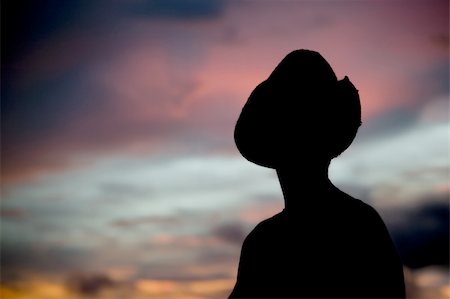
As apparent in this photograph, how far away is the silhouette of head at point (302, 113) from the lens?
13.5 feet

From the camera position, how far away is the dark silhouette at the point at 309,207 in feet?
12.2

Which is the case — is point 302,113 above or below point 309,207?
above

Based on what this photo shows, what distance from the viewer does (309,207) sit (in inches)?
161

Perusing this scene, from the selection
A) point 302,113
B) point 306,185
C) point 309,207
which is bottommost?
point 309,207

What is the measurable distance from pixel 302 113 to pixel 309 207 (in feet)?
2.35

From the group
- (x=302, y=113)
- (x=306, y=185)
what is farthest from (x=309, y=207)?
(x=302, y=113)

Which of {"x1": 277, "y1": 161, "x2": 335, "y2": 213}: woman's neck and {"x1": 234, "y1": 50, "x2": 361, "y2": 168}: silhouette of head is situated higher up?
{"x1": 234, "y1": 50, "x2": 361, "y2": 168}: silhouette of head

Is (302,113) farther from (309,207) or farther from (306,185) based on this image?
(309,207)

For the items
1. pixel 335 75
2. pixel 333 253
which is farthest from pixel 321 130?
pixel 333 253

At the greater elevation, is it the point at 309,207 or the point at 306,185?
the point at 306,185

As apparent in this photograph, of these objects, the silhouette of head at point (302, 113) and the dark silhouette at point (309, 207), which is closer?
the dark silhouette at point (309, 207)

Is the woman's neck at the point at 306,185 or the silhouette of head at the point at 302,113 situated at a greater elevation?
the silhouette of head at the point at 302,113

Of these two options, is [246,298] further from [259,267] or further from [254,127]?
[254,127]

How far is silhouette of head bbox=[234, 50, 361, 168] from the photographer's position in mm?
4105
